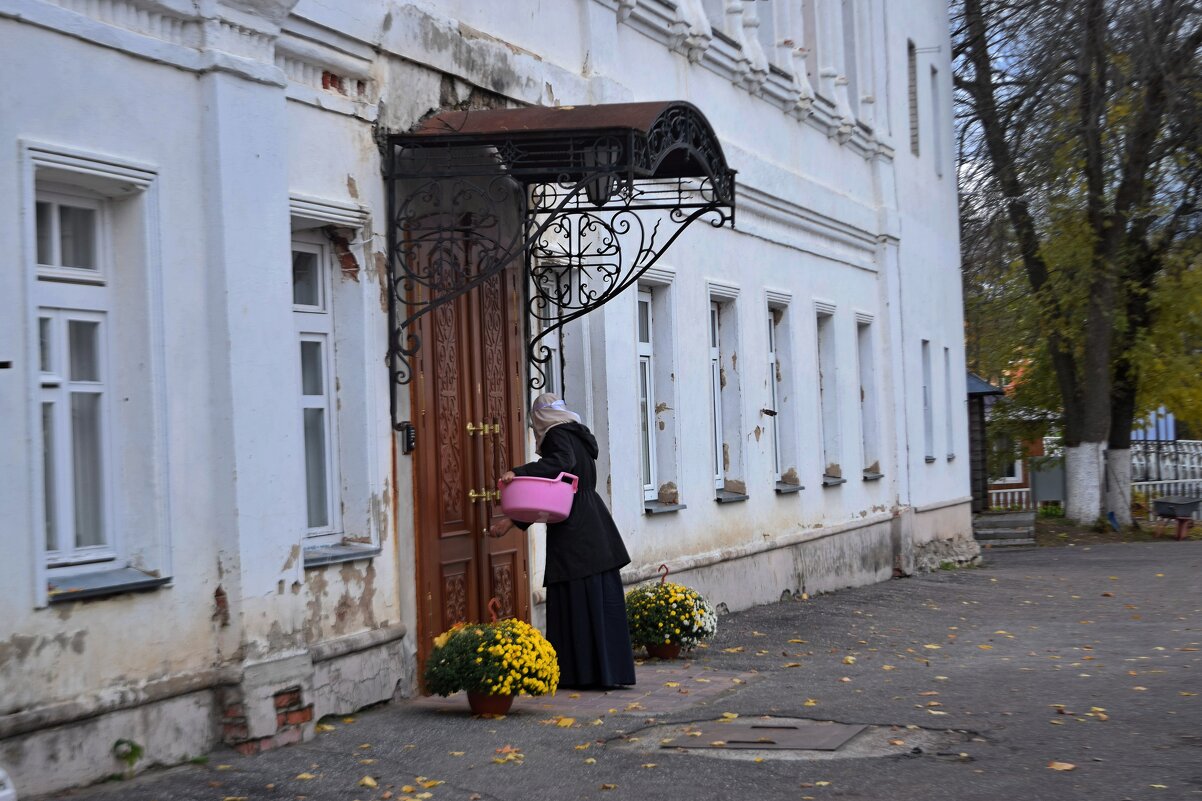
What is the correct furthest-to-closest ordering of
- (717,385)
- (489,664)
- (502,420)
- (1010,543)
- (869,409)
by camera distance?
(1010,543) < (869,409) < (717,385) < (502,420) < (489,664)

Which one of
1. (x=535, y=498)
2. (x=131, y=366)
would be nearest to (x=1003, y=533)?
(x=535, y=498)

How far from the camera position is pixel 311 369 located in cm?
920

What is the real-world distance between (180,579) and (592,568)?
10.6 feet

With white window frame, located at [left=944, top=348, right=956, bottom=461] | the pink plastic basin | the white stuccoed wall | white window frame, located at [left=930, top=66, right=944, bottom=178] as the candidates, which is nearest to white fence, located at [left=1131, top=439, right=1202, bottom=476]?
white window frame, located at [left=944, top=348, right=956, bottom=461]

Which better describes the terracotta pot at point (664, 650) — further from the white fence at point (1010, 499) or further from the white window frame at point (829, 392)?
the white fence at point (1010, 499)

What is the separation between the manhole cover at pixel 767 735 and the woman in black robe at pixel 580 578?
1.32 meters

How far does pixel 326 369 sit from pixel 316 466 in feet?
1.77

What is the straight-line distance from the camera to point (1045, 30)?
25984 mm

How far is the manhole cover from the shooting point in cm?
820

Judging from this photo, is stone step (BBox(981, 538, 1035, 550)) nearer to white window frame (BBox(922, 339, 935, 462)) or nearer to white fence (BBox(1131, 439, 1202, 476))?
white window frame (BBox(922, 339, 935, 462))

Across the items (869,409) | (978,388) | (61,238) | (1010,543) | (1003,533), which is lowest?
(1010,543)

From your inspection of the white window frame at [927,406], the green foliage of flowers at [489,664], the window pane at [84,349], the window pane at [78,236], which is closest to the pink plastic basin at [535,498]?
the green foliage of flowers at [489,664]

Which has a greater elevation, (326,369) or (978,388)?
(978,388)

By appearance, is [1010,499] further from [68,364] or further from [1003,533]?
[68,364]
